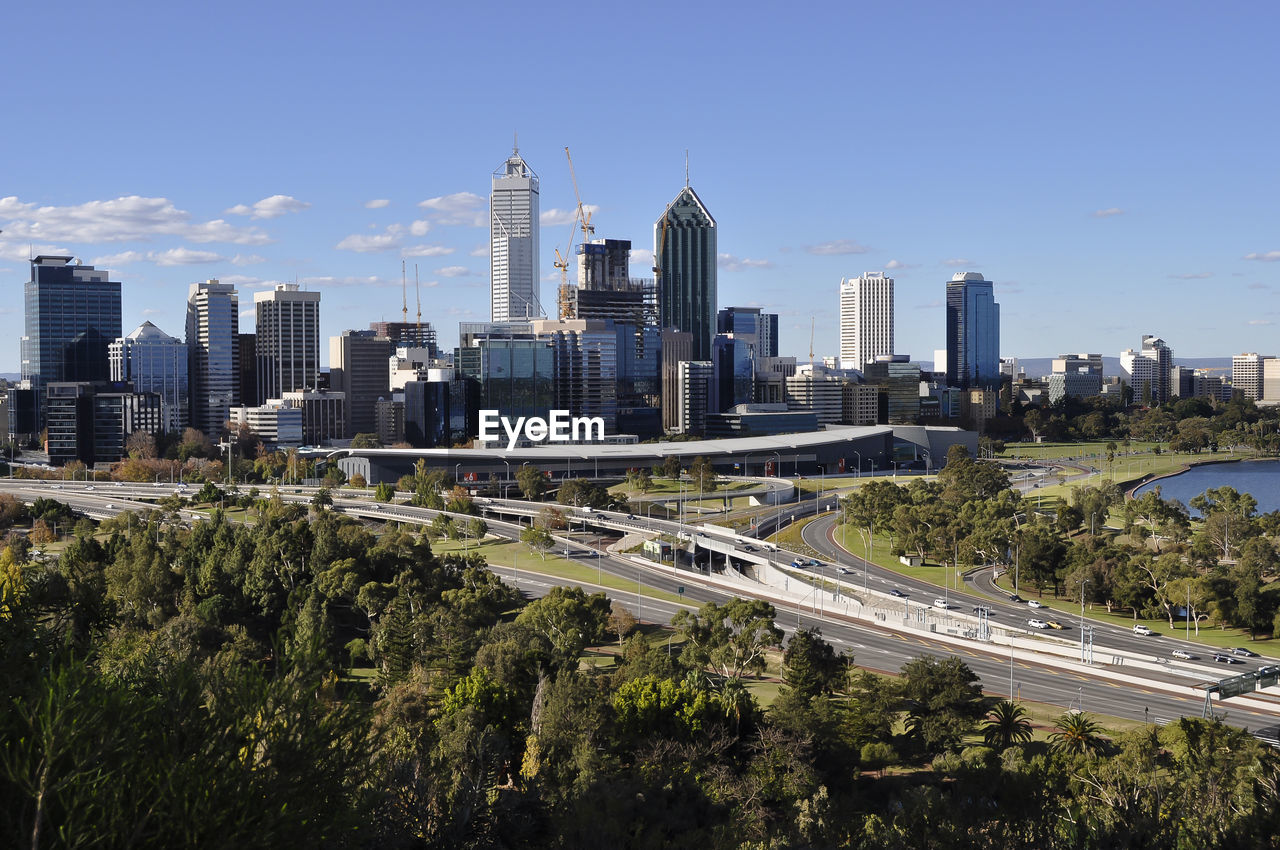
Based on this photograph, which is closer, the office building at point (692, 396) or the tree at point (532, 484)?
the tree at point (532, 484)

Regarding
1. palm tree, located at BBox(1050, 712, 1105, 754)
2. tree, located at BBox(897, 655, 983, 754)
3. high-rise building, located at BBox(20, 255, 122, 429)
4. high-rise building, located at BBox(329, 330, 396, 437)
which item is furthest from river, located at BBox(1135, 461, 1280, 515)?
high-rise building, located at BBox(20, 255, 122, 429)

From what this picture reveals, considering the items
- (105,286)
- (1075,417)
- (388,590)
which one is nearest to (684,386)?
(1075,417)

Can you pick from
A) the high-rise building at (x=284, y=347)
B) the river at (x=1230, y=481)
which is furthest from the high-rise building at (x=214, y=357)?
the river at (x=1230, y=481)

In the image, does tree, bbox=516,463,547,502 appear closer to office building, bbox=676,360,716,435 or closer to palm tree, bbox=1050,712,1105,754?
palm tree, bbox=1050,712,1105,754

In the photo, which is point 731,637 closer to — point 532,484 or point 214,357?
point 532,484

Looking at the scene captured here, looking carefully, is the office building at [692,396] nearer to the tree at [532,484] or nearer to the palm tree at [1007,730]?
the tree at [532,484]

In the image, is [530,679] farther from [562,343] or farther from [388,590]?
[562,343]
